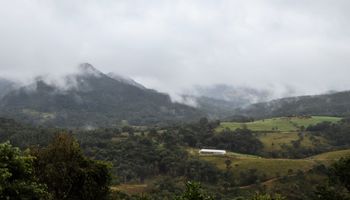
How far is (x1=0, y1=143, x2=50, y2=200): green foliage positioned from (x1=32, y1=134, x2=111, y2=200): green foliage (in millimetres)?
11325

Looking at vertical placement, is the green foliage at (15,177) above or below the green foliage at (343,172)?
above

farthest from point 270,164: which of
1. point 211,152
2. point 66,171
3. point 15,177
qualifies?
point 15,177

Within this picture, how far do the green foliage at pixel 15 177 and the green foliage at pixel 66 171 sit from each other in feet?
37.2

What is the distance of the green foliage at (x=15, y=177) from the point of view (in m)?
34.3

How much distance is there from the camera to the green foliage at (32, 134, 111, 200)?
49.4 m

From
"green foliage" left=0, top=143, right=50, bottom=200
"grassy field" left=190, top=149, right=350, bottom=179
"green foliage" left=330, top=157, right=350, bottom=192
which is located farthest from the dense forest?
"green foliage" left=0, top=143, right=50, bottom=200

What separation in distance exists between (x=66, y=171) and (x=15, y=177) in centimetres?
1287

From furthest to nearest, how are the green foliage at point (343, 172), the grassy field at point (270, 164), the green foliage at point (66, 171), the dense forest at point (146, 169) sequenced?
the grassy field at point (270, 164)
the green foliage at point (343, 172)
the dense forest at point (146, 169)
the green foliage at point (66, 171)

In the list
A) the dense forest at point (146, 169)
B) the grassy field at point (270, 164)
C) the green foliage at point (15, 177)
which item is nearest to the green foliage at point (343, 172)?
the dense forest at point (146, 169)

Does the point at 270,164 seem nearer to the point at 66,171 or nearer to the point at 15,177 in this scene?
the point at 66,171

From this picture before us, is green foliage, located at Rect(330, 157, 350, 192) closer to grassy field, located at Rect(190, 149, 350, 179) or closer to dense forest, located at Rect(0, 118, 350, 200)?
dense forest, located at Rect(0, 118, 350, 200)

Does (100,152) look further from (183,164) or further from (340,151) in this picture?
(340,151)

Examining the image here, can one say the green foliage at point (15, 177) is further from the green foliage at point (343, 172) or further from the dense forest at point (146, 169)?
the green foliage at point (343, 172)

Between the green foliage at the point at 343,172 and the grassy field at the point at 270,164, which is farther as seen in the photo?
the grassy field at the point at 270,164
